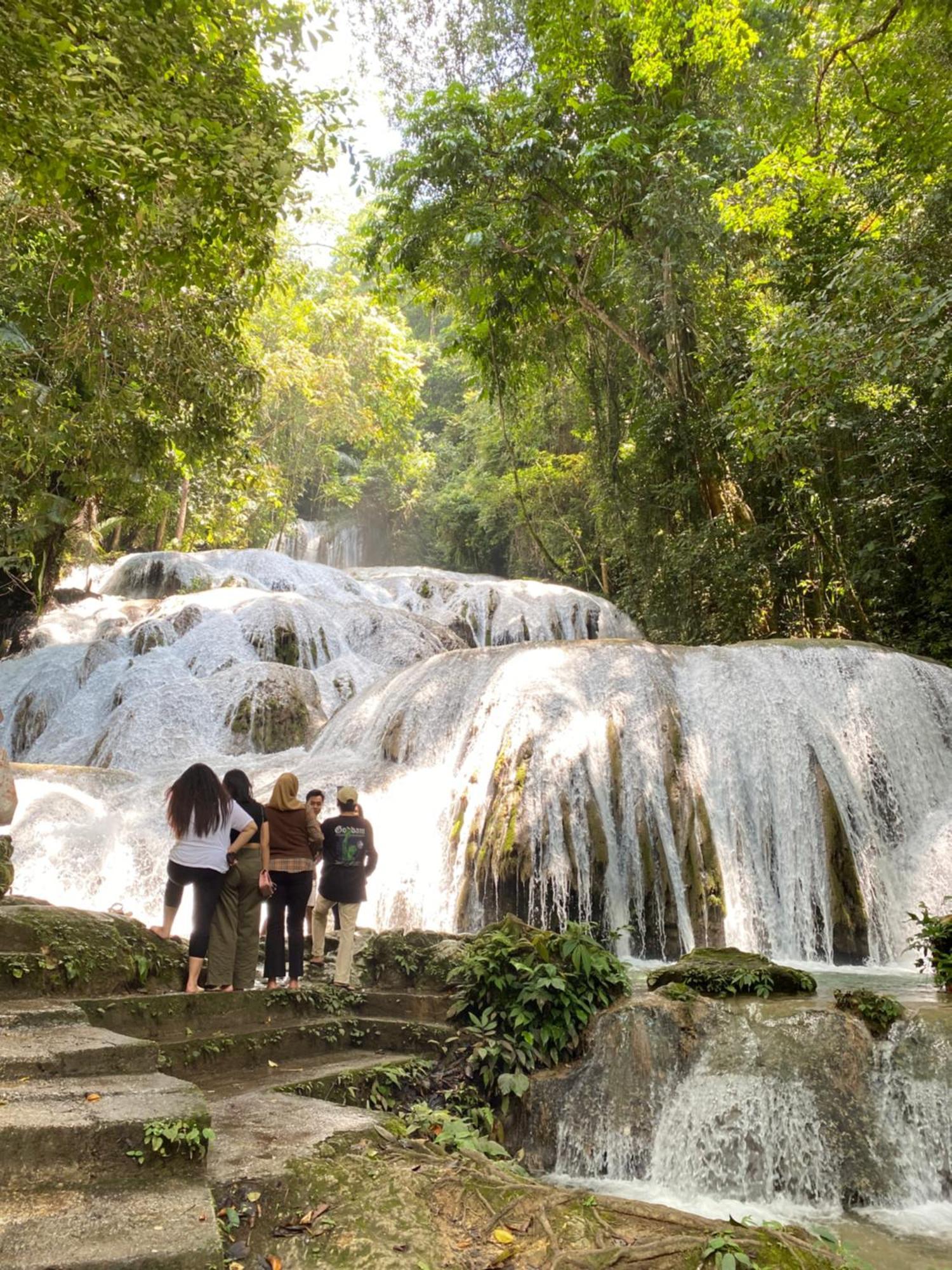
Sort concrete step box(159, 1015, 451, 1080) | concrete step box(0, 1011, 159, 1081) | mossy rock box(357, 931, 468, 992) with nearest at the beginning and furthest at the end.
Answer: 1. concrete step box(0, 1011, 159, 1081)
2. concrete step box(159, 1015, 451, 1080)
3. mossy rock box(357, 931, 468, 992)

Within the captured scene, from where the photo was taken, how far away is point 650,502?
16.5 metres

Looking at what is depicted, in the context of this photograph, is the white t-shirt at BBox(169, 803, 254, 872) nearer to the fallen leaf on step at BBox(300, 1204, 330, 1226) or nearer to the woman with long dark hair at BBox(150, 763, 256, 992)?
the woman with long dark hair at BBox(150, 763, 256, 992)

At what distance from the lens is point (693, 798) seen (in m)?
9.12

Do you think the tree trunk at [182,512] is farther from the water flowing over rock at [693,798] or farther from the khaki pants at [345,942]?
the khaki pants at [345,942]

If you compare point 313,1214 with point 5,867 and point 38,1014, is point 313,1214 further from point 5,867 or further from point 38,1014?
point 5,867

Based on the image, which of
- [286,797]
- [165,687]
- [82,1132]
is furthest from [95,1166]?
→ [165,687]

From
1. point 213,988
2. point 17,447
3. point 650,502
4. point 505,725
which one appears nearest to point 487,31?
point 650,502

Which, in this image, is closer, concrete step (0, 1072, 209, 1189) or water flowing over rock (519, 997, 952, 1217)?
concrete step (0, 1072, 209, 1189)

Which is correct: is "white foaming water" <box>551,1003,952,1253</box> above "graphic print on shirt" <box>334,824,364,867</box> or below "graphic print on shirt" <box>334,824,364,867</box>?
below

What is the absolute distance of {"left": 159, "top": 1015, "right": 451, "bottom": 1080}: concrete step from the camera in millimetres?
4438

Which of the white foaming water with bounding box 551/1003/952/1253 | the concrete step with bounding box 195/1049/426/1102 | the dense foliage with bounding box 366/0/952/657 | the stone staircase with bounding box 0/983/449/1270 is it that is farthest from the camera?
the dense foliage with bounding box 366/0/952/657

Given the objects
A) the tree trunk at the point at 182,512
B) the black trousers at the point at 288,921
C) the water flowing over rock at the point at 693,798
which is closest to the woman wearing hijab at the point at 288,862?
the black trousers at the point at 288,921

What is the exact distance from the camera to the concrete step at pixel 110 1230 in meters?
2.32

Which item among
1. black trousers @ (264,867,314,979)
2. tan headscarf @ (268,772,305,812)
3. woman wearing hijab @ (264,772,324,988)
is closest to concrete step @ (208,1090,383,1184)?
black trousers @ (264,867,314,979)
